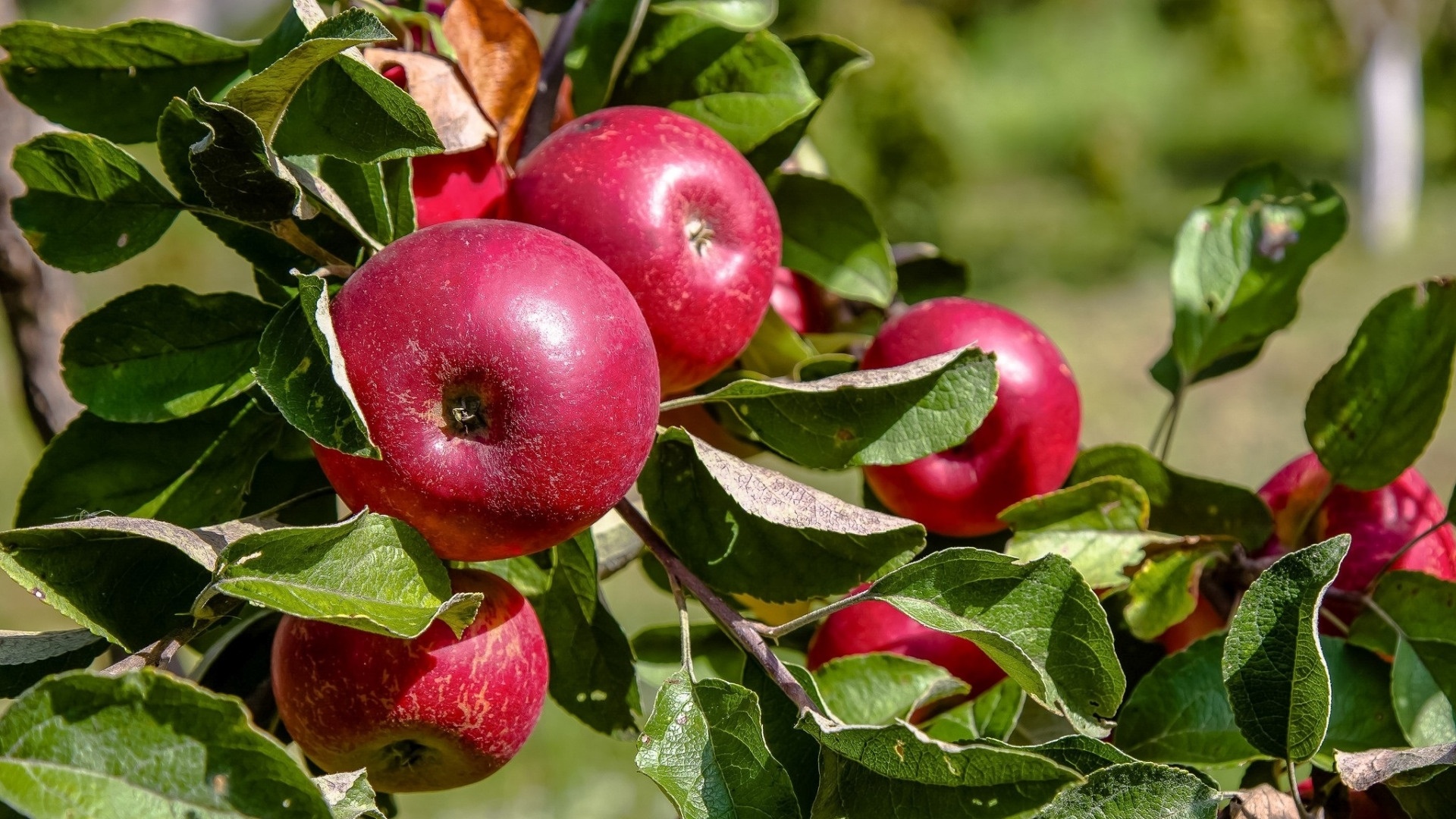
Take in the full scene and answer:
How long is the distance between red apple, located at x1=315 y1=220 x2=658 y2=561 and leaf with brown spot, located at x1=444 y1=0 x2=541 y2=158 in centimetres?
22

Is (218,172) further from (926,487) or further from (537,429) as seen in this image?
(926,487)

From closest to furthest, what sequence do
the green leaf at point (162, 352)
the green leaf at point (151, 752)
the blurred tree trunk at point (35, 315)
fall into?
the green leaf at point (151, 752), the green leaf at point (162, 352), the blurred tree trunk at point (35, 315)

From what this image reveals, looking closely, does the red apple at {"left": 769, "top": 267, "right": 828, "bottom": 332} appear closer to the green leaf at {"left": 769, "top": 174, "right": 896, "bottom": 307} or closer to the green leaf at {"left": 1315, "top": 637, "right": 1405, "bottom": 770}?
the green leaf at {"left": 769, "top": 174, "right": 896, "bottom": 307}

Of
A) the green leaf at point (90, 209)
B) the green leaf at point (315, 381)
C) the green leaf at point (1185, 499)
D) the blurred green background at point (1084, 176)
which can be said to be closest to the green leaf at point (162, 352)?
the green leaf at point (90, 209)

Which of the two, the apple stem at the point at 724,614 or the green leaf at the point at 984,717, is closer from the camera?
the apple stem at the point at 724,614

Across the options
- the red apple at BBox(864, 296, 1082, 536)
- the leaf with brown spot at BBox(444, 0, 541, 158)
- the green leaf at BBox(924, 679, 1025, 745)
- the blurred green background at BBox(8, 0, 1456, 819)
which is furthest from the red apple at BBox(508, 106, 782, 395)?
the blurred green background at BBox(8, 0, 1456, 819)

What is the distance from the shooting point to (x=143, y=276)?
624 cm

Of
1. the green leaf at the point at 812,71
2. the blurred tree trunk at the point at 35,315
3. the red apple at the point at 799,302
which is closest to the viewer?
the green leaf at the point at 812,71

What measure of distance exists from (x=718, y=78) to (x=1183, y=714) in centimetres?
52

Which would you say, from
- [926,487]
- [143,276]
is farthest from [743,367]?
[143,276]

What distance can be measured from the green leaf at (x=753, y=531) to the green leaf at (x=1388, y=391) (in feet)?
1.19

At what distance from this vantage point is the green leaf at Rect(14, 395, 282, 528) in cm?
71

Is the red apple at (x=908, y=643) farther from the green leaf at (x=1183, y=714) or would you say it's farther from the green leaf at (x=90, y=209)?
the green leaf at (x=90, y=209)

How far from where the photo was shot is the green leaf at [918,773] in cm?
53
